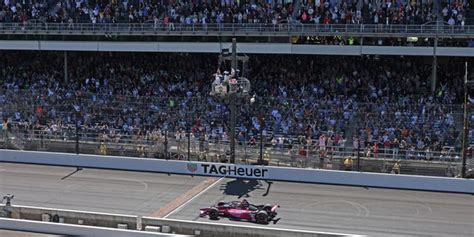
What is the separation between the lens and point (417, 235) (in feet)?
65.5

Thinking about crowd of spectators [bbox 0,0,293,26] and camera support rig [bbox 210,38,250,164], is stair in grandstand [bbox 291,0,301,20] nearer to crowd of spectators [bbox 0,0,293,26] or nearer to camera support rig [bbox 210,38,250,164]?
crowd of spectators [bbox 0,0,293,26]

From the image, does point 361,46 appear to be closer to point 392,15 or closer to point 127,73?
point 392,15

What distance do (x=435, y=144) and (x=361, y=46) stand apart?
10.1 m

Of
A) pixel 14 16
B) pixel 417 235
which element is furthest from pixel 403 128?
pixel 14 16

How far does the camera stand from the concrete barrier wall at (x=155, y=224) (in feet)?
60.4

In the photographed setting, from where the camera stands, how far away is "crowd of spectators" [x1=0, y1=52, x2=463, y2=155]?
1113 inches

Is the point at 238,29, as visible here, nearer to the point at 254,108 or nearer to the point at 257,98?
the point at 257,98

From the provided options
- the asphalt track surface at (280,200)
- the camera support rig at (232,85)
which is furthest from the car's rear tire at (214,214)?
the camera support rig at (232,85)

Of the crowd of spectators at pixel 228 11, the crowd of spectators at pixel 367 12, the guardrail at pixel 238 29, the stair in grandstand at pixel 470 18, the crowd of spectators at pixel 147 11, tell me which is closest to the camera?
the guardrail at pixel 238 29

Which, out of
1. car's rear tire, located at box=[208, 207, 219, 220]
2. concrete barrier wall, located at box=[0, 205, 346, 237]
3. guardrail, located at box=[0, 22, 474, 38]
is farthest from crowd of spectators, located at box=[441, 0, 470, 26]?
concrete barrier wall, located at box=[0, 205, 346, 237]

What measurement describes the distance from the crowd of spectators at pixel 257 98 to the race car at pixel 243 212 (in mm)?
5731

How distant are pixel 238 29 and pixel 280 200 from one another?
1507 cm

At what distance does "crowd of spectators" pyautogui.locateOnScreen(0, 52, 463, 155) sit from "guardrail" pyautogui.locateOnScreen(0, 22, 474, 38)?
2.19 m

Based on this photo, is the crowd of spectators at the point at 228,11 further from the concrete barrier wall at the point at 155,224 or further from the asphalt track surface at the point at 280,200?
the concrete barrier wall at the point at 155,224
